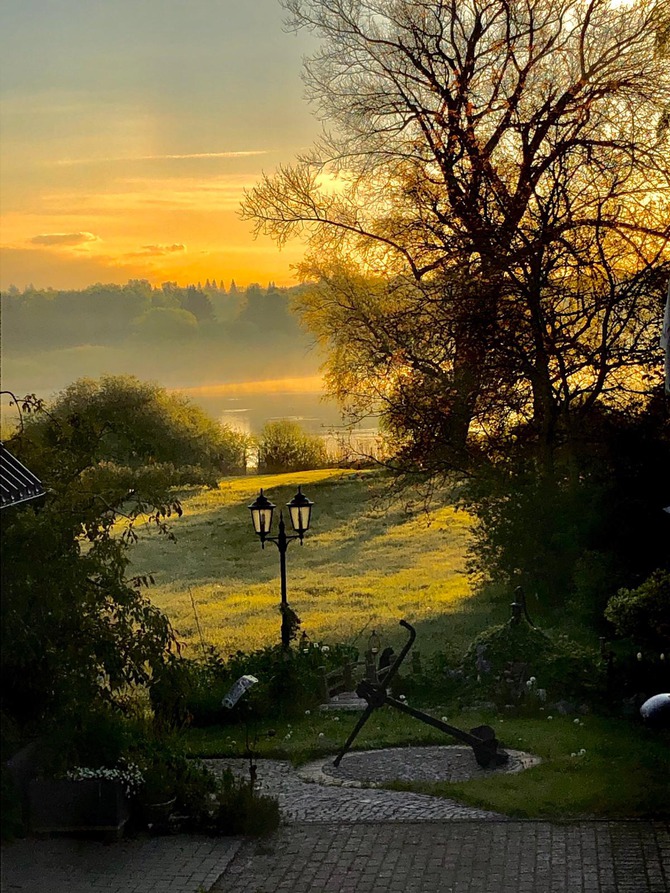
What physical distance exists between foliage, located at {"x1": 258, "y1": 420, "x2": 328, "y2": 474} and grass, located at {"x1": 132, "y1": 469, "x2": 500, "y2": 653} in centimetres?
50

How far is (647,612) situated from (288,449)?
528 inches

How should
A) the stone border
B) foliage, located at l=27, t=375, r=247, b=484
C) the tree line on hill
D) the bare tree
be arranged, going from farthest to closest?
foliage, located at l=27, t=375, r=247, b=484, the tree line on hill, the bare tree, the stone border

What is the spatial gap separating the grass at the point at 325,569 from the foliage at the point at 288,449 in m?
0.50

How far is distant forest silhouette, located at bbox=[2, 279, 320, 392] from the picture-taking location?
49.4 ft

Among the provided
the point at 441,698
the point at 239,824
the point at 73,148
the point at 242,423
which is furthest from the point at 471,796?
the point at 242,423

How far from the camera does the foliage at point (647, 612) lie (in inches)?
318

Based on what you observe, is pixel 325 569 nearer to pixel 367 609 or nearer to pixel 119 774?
pixel 367 609

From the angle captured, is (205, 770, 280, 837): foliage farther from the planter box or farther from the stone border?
the stone border

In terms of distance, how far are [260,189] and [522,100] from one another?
3703mm

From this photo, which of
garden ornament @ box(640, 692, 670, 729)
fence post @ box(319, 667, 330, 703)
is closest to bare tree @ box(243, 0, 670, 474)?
fence post @ box(319, 667, 330, 703)

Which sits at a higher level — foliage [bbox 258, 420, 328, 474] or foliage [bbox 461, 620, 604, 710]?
foliage [bbox 258, 420, 328, 474]

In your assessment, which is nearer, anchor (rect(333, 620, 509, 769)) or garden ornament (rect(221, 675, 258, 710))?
anchor (rect(333, 620, 509, 769))

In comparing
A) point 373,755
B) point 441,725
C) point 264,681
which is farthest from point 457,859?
point 264,681

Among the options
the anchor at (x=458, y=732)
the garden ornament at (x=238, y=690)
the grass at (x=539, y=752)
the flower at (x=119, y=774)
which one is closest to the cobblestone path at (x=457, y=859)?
the grass at (x=539, y=752)
